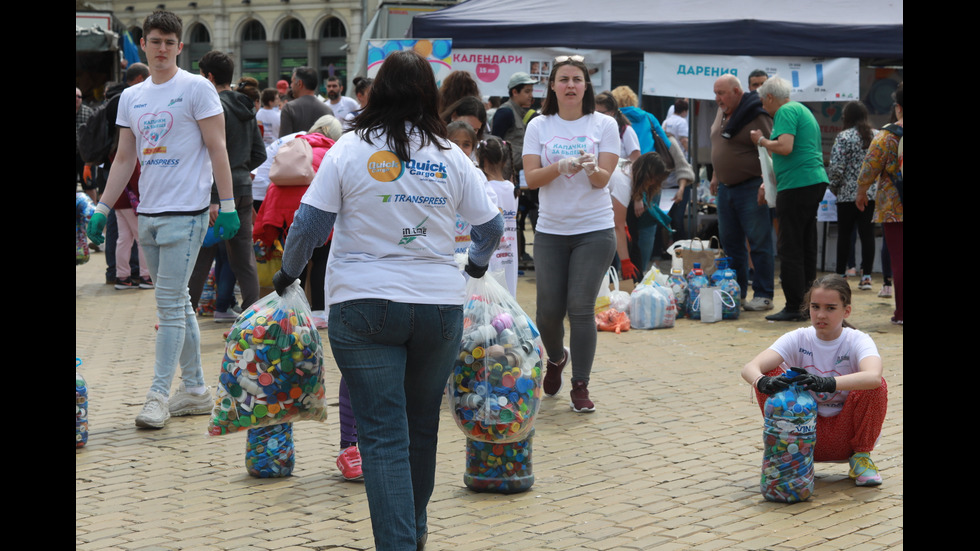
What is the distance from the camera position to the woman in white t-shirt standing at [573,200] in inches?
237

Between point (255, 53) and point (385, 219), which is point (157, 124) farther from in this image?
point (255, 53)

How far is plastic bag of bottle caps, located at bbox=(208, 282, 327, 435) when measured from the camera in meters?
4.72

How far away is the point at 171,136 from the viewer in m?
5.72

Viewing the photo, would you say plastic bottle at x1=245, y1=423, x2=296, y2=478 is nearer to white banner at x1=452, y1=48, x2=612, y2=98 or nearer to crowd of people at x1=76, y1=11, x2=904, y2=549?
crowd of people at x1=76, y1=11, x2=904, y2=549

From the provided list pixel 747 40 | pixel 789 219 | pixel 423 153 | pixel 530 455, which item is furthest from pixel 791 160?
pixel 423 153

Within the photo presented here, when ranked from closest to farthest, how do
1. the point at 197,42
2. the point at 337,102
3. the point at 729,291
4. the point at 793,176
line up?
the point at 793,176 → the point at 729,291 → the point at 337,102 → the point at 197,42

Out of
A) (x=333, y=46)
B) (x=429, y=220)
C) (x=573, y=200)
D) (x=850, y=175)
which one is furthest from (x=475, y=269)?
(x=333, y=46)

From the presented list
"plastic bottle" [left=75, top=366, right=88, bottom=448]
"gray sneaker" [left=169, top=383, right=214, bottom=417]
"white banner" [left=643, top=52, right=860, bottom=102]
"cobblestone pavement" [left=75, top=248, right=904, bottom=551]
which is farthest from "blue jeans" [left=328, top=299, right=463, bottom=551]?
"white banner" [left=643, top=52, right=860, bottom=102]

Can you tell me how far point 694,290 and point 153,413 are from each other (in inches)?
214

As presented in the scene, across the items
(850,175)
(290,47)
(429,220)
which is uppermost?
(290,47)

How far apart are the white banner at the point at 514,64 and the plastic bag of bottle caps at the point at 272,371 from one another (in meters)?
7.42

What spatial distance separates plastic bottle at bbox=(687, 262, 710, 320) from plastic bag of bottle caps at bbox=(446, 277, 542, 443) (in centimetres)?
543

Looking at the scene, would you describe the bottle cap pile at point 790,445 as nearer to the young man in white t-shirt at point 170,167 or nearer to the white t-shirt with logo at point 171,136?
the young man in white t-shirt at point 170,167

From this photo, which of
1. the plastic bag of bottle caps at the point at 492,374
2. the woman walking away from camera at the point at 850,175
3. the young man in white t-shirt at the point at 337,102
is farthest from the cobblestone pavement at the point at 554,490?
the young man in white t-shirt at the point at 337,102
